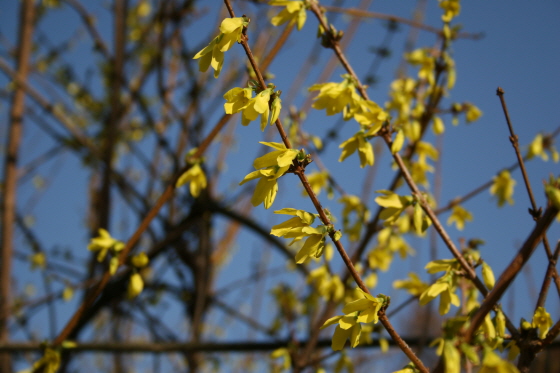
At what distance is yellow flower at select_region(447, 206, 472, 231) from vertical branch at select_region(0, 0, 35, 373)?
296 cm

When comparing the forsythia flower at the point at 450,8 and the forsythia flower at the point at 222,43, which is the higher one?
the forsythia flower at the point at 450,8

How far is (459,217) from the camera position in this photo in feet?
7.53

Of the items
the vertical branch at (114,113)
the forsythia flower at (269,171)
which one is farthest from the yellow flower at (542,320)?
the vertical branch at (114,113)

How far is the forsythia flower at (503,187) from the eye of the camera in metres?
2.43

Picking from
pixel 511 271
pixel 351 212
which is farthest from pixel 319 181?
pixel 511 271

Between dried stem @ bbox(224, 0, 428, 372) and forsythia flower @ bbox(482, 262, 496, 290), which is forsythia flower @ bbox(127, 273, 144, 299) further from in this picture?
forsythia flower @ bbox(482, 262, 496, 290)

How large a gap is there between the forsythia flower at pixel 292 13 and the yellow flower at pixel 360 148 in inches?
17.2

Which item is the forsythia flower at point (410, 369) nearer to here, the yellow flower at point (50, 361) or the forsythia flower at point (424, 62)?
the yellow flower at point (50, 361)

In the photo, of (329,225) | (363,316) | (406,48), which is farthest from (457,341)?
(406,48)

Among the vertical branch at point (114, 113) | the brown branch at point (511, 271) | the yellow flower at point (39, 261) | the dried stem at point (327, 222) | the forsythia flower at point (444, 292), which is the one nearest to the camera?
the brown branch at point (511, 271)

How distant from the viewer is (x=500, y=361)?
2.66 ft

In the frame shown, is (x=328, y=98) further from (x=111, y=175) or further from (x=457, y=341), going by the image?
(x=111, y=175)

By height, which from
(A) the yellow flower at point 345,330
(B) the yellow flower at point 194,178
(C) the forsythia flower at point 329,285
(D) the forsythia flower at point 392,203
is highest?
(B) the yellow flower at point 194,178

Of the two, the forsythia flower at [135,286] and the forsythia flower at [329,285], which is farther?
the forsythia flower at [329,285]
